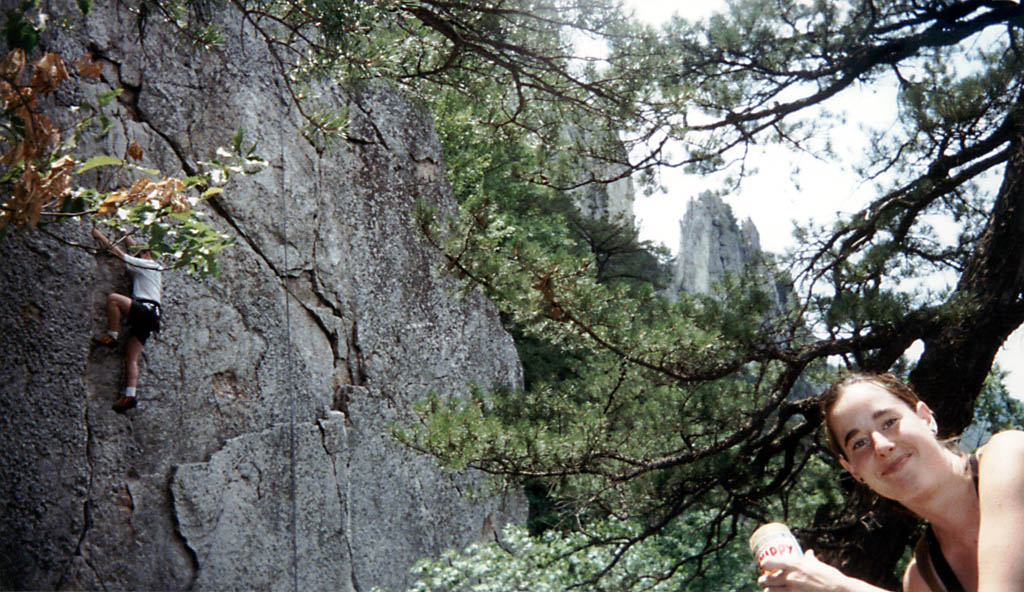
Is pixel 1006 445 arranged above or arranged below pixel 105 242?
below

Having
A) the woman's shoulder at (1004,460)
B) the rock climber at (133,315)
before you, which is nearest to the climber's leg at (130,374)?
the rock climber at (133,315)

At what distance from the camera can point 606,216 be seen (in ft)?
40.5

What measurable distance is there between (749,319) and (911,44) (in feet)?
4.86

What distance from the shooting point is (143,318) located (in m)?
4.44

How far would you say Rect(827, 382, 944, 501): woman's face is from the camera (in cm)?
124

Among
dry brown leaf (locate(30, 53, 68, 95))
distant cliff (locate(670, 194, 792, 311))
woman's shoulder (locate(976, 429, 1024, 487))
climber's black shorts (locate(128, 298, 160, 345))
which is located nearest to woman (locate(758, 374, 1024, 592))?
woman's shoulder (locate(976, 429, 1024, 487))

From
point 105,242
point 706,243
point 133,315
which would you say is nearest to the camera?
point 105,242

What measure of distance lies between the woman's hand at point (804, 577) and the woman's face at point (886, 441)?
159mm

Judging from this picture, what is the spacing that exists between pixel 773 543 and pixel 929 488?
0.78 ft

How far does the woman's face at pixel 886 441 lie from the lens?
1237 mm

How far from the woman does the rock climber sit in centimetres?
385

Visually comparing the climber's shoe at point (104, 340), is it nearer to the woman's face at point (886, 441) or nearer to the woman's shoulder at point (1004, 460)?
the woman's face at point (886, 441)

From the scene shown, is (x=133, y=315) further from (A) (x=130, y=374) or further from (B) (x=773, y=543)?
(B) (x=773, y=543)

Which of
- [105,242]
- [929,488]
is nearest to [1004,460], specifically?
[929,488]
